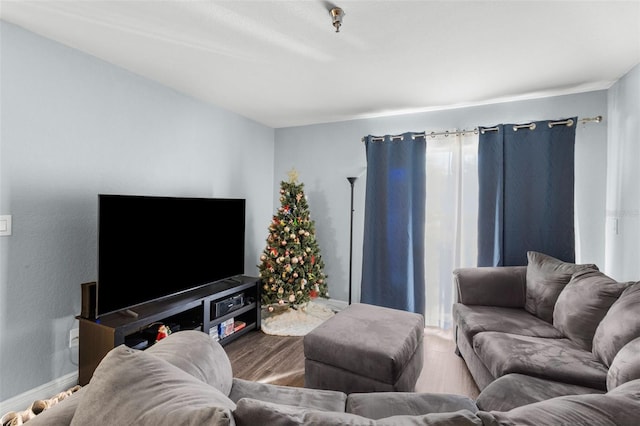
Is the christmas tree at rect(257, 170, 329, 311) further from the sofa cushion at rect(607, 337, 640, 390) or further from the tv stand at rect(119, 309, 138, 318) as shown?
the sofa cushion at rect(607, 337, 640, 390)

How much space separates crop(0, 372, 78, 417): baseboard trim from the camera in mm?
1980

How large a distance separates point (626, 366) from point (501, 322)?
971mm

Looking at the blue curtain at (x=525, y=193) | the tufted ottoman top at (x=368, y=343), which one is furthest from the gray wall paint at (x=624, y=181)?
the tufted ottoman top at (x=368, y=343)

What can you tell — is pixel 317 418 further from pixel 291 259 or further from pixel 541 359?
pixel 291 259

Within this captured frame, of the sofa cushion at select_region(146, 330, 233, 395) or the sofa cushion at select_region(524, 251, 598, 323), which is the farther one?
the sofa cushion at select_region(524, 251, 598, 323)

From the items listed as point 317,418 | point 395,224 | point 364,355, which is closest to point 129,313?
point 364,355

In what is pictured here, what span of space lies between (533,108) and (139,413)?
3.84 m

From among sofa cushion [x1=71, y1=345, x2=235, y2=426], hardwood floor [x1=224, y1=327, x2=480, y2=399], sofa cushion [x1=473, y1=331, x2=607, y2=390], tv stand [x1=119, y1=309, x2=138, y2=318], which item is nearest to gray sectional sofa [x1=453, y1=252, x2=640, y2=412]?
sofa cushion [x1=473, y1=331, x2=607, y2=390]

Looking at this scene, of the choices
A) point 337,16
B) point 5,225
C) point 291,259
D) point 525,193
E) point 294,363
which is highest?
point 337,16

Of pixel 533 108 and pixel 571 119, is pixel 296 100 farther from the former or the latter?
pixel 571 119

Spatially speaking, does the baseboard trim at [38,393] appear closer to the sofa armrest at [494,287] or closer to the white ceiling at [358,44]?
the white ceiling at [358,44]

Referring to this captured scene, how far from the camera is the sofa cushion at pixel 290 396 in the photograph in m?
1.31

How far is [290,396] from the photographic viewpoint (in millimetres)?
1363

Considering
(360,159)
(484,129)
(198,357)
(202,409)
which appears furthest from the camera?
(360,159)
